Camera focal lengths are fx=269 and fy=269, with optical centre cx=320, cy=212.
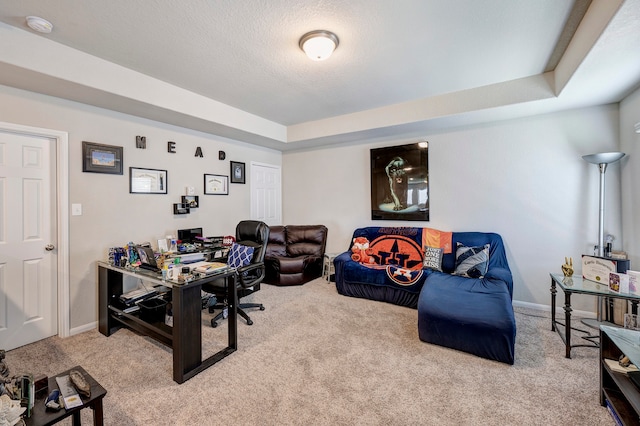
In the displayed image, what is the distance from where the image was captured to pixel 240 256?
3.32 metres

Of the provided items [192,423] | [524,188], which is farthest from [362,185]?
[192,423]

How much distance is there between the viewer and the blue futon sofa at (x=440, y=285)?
7.59ft

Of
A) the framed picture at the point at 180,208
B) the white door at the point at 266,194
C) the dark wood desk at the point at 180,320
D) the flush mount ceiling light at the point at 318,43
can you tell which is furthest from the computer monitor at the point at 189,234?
the flush mount ceiling light at the point at 318,43

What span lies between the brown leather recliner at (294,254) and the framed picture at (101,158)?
95.5 inches

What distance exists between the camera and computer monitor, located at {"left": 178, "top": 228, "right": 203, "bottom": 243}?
369 centimetres

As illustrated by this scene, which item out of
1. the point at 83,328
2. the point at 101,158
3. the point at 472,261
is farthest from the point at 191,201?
the point at 472,261

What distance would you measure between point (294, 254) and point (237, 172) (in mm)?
1771

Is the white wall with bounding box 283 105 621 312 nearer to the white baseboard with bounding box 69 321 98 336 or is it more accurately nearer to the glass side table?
the glass side table

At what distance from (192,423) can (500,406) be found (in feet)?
6.50

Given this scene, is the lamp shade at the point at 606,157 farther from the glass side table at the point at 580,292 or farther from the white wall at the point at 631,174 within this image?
the glass side table at the point at 580,292

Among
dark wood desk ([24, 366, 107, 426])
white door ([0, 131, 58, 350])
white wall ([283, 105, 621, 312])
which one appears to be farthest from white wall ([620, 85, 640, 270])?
white door ([0, 131, 58, 350])

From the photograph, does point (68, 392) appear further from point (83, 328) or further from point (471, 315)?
point (471, 315)

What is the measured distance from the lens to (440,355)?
7.80 feet

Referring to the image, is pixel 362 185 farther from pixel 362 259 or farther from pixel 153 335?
pixel 153 335
